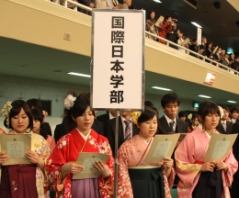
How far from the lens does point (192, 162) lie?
12.7 feet

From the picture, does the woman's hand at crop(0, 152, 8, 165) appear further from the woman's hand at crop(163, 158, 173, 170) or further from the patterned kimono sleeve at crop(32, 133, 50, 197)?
the woman's hand at crop(163, 158, 173, 170)

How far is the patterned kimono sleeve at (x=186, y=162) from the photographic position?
385 centimetres

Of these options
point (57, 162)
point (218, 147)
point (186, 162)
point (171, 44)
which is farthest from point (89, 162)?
point (171, 44)

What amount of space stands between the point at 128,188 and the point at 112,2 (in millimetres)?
5657

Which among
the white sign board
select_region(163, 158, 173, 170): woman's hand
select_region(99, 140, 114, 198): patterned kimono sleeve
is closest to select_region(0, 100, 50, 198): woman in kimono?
select_region(99, 140, 114, 198): patterned kimono sleeve

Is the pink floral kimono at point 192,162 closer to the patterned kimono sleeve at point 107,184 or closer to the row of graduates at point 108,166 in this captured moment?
the row of graduates at point 108,166

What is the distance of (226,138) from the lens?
3797 millimetres

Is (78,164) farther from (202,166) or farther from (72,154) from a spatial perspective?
(202,166)

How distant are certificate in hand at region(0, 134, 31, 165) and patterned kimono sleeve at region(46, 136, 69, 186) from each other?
20cm

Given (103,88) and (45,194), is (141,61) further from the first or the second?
(45,194)

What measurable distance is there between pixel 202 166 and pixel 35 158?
1.47m

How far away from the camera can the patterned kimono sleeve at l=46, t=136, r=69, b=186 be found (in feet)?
10.00

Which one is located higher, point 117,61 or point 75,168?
point 117,61

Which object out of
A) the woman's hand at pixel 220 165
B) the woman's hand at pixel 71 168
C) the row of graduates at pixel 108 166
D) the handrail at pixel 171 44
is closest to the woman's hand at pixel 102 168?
the row of graduates at pixel 108 166
